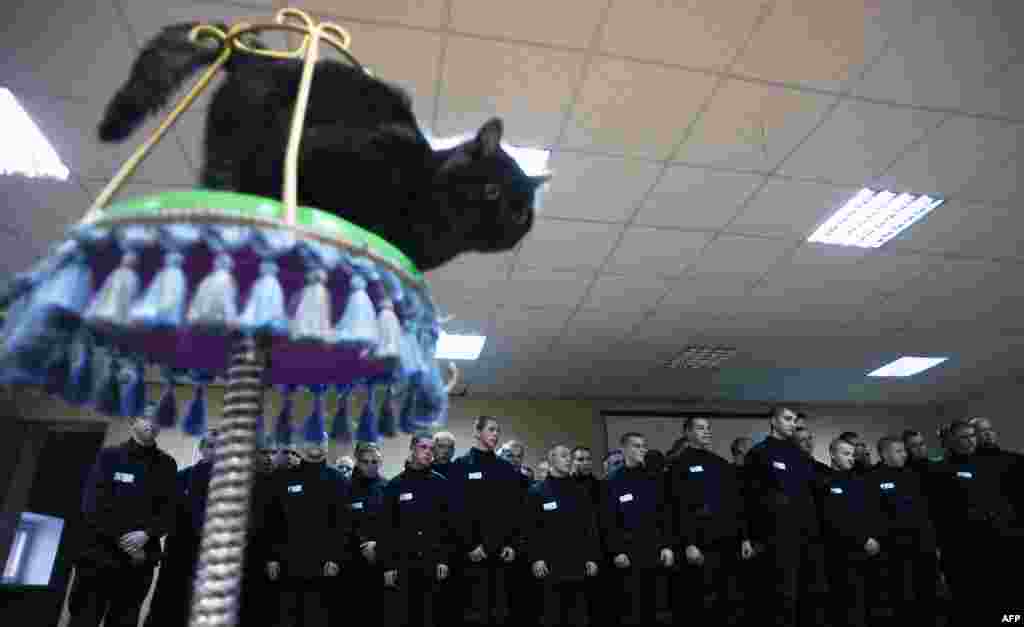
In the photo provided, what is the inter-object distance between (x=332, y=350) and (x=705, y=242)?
11.6ft

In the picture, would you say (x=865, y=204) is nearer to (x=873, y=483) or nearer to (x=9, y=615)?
(x=873, y=483)

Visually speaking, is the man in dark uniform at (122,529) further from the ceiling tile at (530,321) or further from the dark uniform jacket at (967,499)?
the dark uniform jacket at (967,499)

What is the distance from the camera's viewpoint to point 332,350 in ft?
2.21

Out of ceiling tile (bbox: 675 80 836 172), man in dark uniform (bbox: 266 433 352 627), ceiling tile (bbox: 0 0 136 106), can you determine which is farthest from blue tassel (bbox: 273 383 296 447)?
man in dark uniform (bbox: 266 433 352 627)

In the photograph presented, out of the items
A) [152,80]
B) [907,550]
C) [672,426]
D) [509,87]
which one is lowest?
[907,550]

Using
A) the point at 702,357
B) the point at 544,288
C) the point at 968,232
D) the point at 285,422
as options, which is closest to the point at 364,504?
the point at 544,288

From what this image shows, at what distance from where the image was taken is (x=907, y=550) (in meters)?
3.55

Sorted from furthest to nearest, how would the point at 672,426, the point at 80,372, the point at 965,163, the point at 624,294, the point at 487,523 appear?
the point at 672,426 → the point at 624,294 → the point at 487,523 → the point at 965,163 → the point at 80,372

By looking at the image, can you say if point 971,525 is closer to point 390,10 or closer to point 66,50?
point 390,10

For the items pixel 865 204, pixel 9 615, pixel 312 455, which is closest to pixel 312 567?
pixel 312 455

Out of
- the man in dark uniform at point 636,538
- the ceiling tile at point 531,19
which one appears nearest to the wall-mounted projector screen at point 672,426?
the man in dark uniform at point 636,538

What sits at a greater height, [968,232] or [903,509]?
[968,232]

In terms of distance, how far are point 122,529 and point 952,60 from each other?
4.52 meters

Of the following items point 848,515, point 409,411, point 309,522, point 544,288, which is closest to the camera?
point 409,411
